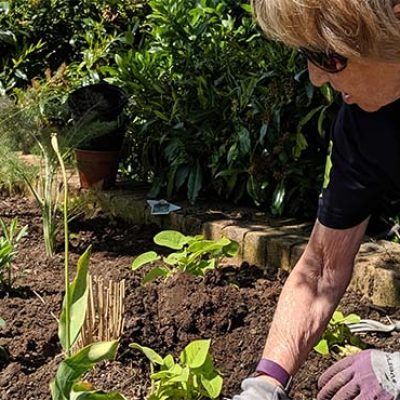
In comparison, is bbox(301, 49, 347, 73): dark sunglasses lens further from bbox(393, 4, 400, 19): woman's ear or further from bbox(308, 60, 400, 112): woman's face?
bbox(393, 4, 400, 19): woman's ear

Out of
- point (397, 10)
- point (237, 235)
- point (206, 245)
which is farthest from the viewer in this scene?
point (237, 235)

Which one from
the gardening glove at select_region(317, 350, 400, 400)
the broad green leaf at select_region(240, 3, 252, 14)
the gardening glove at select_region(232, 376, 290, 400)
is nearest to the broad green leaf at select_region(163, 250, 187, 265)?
the gardening glove at select_region(317, 350, 400, 400)

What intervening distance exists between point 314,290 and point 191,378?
572 millimetres

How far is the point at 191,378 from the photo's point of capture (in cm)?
301

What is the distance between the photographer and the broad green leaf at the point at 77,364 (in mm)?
2588

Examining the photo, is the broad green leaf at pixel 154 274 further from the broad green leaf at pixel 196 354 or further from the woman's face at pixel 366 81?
the woman's face at pixel 366 81

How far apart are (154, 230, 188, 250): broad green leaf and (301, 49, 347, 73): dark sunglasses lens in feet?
5.95

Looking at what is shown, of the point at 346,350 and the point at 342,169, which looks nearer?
the point at 342,169

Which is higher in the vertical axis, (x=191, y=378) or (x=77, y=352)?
(x=77, y=352)

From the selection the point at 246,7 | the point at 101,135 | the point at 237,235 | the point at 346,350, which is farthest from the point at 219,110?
the point at 346,350

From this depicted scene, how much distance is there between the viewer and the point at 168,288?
12.8 ft

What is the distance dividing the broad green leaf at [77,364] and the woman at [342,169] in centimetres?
40

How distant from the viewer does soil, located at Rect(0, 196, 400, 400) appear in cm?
332

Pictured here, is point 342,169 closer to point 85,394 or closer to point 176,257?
point 85,394
